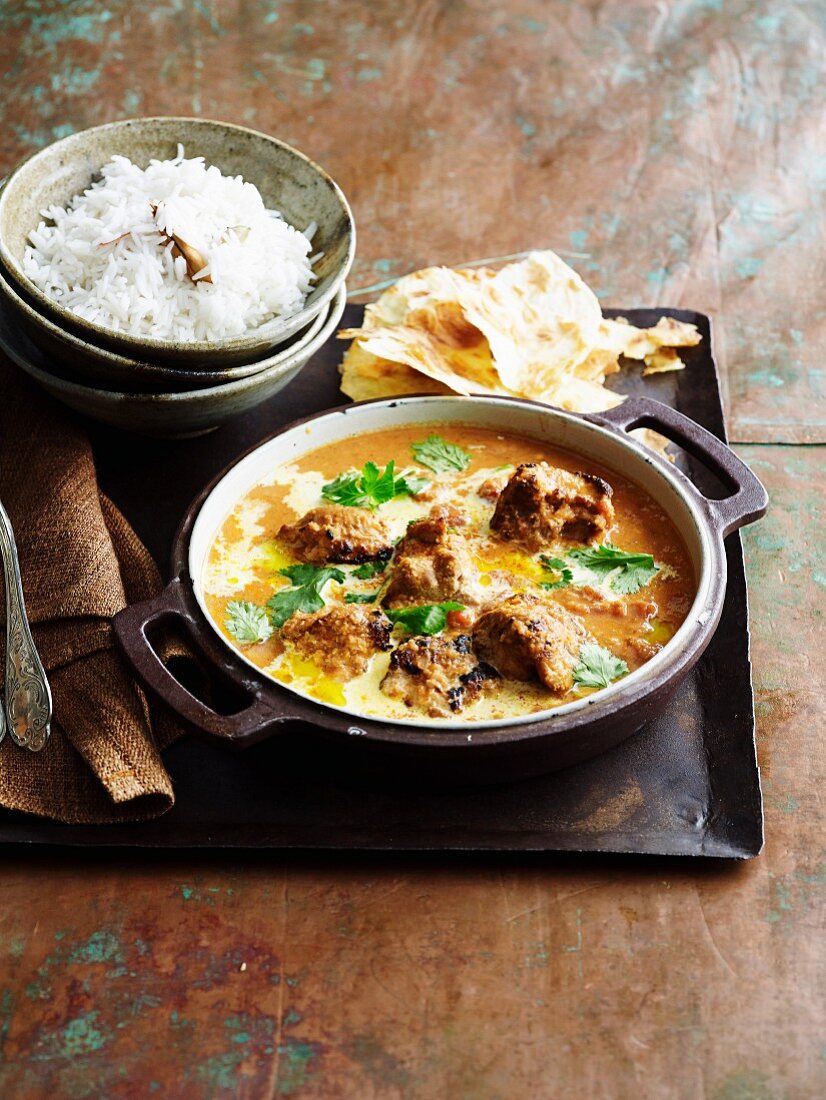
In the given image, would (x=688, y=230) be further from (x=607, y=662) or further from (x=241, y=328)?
(x=607, y=662)

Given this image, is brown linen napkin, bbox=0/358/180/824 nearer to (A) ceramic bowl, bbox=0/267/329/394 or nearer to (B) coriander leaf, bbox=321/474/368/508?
(A) ceramic bowl, bbox=0/267/329/394

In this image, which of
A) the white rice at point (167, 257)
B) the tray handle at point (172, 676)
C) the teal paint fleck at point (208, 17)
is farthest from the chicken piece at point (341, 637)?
the teal paint fleck at point (208, 17)

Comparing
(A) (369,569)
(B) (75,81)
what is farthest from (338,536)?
(B) (75,81)

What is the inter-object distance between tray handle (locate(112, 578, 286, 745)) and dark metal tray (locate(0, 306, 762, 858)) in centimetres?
13

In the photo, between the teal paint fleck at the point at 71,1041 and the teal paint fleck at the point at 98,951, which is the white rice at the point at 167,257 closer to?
the teal paint fleck at the point at 98,951

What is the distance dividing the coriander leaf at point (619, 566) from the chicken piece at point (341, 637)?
583mm

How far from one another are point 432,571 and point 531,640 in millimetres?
394

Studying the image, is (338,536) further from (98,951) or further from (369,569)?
(98,951)

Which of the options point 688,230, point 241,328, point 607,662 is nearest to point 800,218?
point 688,230

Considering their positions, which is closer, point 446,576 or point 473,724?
point 473,724

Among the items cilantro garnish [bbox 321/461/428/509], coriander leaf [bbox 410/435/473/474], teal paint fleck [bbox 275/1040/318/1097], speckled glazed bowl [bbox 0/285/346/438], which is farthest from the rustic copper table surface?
speckled glazed bowl [bbox 0/285/346/438]

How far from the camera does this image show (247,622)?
331cm

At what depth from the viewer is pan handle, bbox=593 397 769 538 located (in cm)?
354

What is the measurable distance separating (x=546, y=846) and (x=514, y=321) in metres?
2.01
